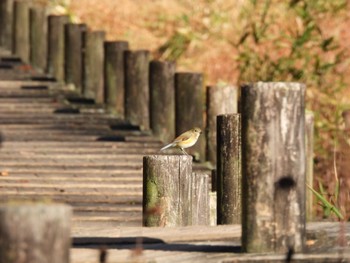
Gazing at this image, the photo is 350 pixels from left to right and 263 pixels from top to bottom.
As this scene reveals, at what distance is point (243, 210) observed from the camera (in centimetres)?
706

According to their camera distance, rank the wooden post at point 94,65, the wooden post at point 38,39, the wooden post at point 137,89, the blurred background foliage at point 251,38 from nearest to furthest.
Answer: the wooden post at point 137,89 < the wooden post at point 94,65 < the blurred background foliage at point 251,38 < the wooden post at point 38,39

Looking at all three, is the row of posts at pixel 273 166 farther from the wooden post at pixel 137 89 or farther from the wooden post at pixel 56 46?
the wooden post at pixel 56 46

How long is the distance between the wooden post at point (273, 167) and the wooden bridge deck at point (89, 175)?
0.15m

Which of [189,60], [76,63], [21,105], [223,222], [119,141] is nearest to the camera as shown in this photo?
[223,222]

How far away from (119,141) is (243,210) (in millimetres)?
7217

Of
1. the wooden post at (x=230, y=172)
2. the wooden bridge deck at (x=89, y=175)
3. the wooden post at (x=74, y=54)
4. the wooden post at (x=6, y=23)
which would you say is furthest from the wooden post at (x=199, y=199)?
the wooden post at (x=6, y=23)

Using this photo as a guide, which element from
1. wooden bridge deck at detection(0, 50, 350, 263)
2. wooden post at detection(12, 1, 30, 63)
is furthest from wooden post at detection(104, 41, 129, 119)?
wooden post at detection(12, 1, 30, 63)

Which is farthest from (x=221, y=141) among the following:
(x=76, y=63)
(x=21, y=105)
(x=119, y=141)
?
(x=76, y=63)

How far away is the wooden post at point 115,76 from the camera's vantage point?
16172 mm

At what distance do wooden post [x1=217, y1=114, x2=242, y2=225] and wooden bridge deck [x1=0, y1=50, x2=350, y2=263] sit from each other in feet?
2.20

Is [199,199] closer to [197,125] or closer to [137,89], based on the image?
[197,125]

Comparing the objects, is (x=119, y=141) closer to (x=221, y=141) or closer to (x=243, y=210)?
(x=221, y=141)

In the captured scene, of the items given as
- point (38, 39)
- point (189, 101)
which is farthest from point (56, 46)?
point (189, 101)

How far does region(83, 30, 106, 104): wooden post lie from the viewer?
55.1ft
